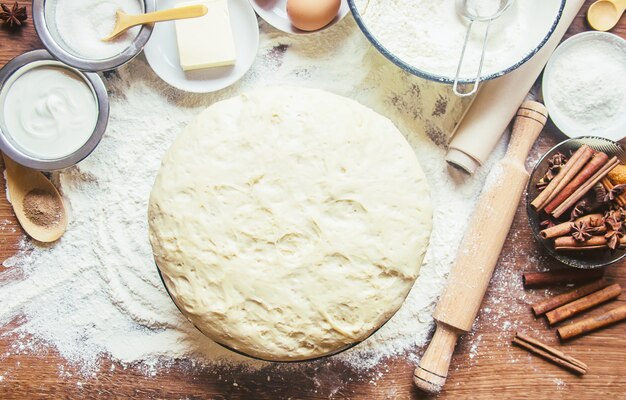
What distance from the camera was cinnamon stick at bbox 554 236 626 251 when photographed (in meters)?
1.68

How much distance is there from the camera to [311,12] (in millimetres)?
1687

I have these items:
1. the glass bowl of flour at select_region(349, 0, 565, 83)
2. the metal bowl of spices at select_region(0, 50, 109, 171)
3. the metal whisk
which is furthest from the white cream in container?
the metal whisk

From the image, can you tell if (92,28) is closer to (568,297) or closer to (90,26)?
(90,26)

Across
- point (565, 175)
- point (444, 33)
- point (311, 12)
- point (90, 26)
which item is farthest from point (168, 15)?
point (565, 175)

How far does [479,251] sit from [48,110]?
3.75 feet

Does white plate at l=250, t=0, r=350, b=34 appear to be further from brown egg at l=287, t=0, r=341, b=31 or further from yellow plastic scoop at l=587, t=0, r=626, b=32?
yellow plastic scoop at l=587, t=0, r=626, b=32

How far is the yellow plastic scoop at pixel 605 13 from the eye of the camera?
1.77 m

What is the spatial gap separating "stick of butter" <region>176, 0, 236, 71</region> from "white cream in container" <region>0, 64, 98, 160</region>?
263 mm

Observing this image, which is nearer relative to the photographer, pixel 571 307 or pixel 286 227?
pixel 286 227

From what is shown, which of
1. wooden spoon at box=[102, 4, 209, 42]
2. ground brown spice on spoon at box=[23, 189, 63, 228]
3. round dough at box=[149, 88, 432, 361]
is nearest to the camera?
round dough at box=[149, 88, 432, 361]

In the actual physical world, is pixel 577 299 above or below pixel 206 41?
below

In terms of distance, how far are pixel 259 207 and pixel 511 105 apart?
70cm

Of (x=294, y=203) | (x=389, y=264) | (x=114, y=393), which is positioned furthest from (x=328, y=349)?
(x=114, y=393)

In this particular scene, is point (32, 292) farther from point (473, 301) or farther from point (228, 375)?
point (473, 301)
